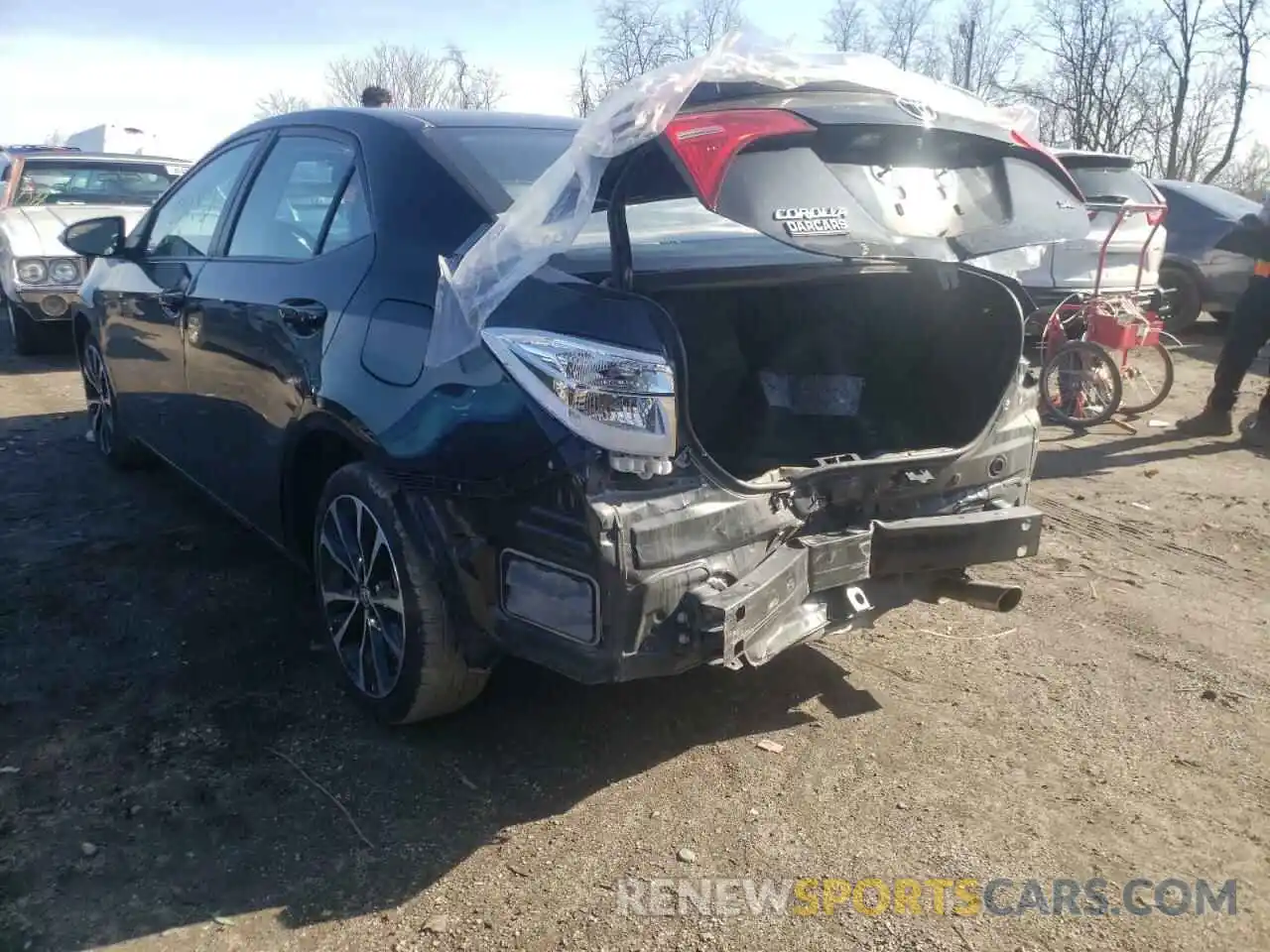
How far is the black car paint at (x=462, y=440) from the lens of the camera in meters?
2.52

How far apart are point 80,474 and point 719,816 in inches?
176

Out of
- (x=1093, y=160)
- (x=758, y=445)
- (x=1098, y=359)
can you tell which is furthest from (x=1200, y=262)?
(x=758, y=445)

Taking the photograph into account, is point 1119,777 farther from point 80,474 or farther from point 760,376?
point 80,474

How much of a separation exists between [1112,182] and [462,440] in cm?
920

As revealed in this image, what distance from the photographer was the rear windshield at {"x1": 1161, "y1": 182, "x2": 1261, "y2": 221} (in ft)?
36.9

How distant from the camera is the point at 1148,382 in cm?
778

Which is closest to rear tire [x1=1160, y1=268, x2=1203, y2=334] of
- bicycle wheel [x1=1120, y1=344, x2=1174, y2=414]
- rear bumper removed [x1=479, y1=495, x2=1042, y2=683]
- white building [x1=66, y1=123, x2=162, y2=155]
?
bicycle wheel [x1=1120, y1=344, x2=1174, y2=414]

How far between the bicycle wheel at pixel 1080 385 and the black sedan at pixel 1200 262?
448cm

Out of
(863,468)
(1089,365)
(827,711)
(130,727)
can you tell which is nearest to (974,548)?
(863,468)

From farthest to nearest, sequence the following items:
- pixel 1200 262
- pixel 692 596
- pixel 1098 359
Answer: pixel 1200 262, pixel 1098 359, pixel 692 596

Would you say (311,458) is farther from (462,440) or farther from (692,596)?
(692,596)

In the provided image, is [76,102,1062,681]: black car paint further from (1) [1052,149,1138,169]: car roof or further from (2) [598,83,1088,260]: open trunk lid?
(1) [1052,149,1138,169]: car roof

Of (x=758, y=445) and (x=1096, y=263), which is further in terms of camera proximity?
Result: (x=1096, y=263)

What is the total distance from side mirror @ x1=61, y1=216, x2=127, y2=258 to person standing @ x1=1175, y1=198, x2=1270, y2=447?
6.45 m
